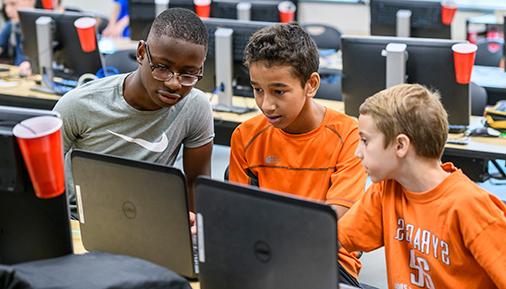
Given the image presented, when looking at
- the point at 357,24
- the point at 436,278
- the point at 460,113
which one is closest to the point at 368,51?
the point at 460,113

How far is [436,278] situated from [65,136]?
109cm

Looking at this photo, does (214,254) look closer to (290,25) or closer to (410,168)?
(410,168)

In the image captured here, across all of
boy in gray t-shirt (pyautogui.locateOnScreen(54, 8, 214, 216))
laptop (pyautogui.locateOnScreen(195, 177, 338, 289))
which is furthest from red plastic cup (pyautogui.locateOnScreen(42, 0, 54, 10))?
laptop (pyautogui.locateOnScreen(195, 177, 338, 289))

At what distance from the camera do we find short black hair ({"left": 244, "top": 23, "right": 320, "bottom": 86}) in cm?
218

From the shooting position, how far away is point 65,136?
229 centimetres

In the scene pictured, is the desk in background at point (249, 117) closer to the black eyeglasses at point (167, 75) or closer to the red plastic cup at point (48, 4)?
the red plastic cup at point (48, 4)

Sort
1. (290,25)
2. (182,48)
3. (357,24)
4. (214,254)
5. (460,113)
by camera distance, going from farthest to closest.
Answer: (357,24) < (460,113) < (290,25) < (182,48) < (214,254)

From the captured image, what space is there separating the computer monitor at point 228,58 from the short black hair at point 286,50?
144 cm

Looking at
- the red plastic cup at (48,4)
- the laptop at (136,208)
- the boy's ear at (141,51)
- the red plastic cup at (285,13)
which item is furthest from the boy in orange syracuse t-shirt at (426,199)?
the red plastic cup at (48,4)

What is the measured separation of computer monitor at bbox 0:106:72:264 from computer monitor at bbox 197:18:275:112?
7.01 feet

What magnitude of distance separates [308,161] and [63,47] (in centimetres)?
230

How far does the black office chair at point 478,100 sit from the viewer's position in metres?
3.90

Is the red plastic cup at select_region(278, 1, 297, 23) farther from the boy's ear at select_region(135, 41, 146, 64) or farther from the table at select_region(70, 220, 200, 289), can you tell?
the table at select_region(70, 220, 200, 289)

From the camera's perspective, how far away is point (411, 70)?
10.9ft
